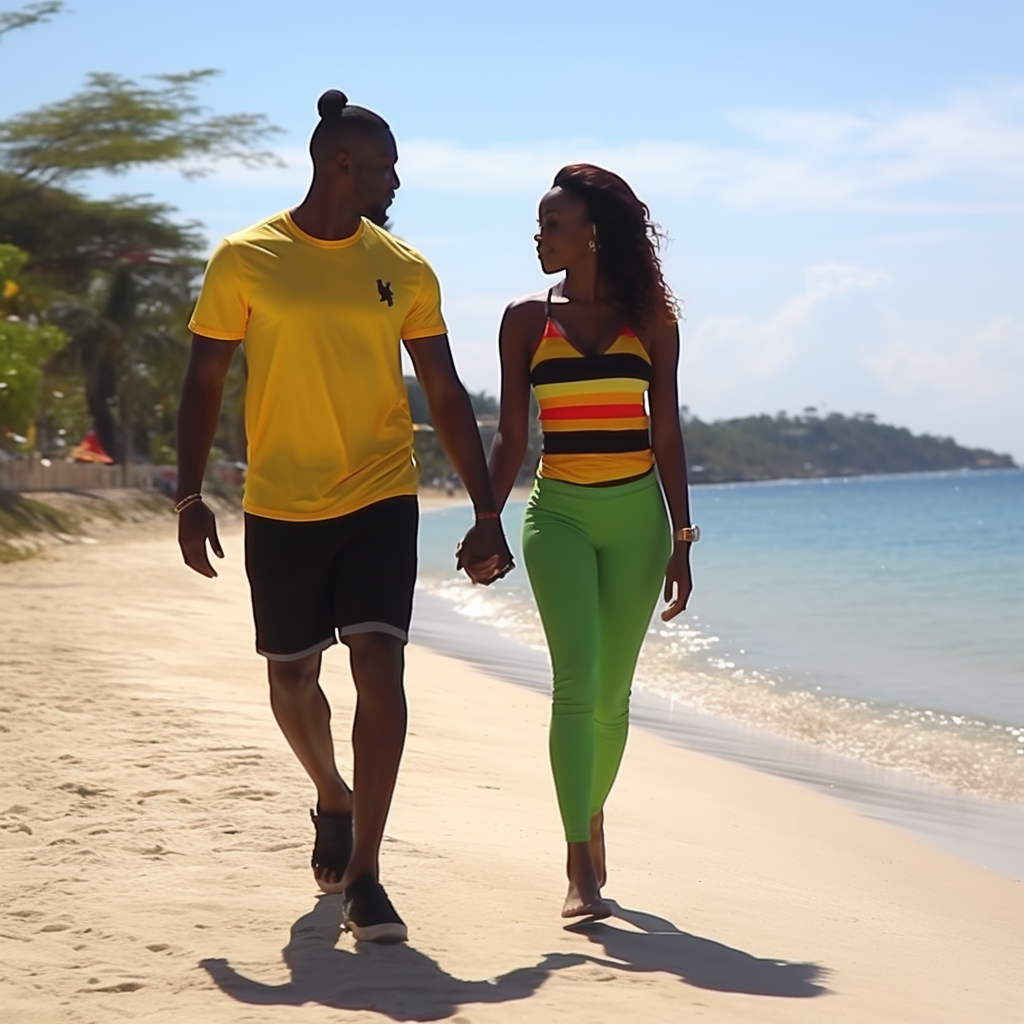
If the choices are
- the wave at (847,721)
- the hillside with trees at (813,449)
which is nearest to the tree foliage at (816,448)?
the hillside with trees at (813,449)

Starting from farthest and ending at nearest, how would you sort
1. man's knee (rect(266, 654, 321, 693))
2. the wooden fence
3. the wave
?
1. the wooden fence
2. the wave
3. man's knee (rect(266, 654, 321, 693))

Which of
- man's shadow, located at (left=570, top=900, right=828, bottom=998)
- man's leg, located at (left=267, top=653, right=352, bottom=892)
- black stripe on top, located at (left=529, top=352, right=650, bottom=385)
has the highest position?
black stripe on top, located at (left=529, top=352, right=650, bottom=385)

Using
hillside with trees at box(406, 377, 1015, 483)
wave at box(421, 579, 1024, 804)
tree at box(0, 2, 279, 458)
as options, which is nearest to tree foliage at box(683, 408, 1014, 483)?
hillside with trees at box(406, 377, 1015, 483)

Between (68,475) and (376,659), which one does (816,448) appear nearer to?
(68,475)

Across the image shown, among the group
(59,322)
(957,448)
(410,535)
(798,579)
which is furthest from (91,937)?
(957,448)

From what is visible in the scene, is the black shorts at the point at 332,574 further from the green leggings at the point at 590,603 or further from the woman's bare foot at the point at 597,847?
the woman's bare foot at the point at 597,847

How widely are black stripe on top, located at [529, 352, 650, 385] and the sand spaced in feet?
4.27

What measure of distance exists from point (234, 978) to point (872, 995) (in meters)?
1.34

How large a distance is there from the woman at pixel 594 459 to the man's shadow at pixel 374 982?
0.62 metres

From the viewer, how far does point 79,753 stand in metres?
5.53

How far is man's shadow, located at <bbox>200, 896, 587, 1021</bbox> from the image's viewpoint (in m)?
3.03

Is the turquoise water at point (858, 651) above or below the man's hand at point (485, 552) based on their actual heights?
below

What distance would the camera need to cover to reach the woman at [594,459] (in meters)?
3.92

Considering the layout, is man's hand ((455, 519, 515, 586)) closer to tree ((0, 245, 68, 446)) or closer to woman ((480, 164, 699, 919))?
woman ((480, 164, 699, 919))
